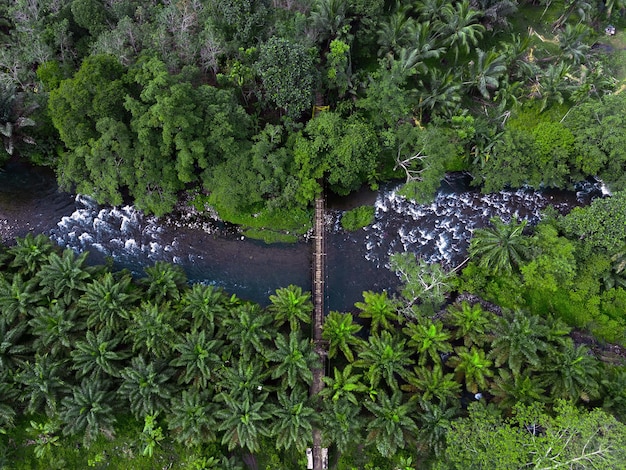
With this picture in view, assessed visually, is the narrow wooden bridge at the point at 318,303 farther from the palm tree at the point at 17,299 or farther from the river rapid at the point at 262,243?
the palm tree at the point at 17,299

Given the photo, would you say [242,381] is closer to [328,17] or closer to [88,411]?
[88,411]

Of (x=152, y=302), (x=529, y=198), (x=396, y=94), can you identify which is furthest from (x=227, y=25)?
(x=529, y=198)

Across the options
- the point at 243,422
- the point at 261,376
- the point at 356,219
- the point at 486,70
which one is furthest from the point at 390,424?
the point at 486,70

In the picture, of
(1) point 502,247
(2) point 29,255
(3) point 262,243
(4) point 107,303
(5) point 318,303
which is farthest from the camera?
(3) point 262,243

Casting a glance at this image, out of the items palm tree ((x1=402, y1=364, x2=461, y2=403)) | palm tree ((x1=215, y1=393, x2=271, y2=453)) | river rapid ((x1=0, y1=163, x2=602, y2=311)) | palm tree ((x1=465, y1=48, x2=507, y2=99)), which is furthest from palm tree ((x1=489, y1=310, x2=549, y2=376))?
palm tree ((x1=465, y1=48, x2=507, y2=99))

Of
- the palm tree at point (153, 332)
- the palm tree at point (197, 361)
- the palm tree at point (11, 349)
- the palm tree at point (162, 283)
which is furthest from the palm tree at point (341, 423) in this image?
the palm tree at point (11, 349)

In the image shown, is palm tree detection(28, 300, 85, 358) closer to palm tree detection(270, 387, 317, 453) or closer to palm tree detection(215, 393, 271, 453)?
palm tree detection(215, 393, 271, 453)

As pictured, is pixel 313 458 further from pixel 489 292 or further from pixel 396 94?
pixel 396 94
